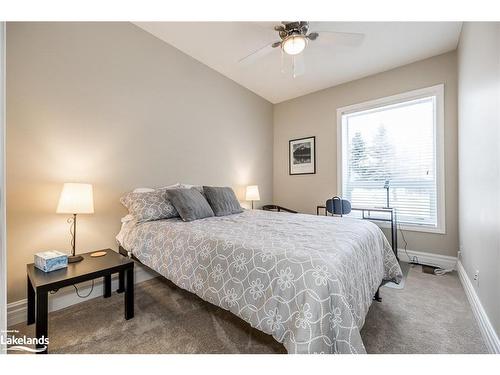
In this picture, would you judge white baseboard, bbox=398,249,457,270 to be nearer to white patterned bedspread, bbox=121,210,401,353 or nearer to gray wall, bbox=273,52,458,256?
gray wall, bbox=273,52,458,256

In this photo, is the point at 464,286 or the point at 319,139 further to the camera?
the point at 319,139

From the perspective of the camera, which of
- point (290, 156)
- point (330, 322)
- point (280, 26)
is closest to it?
point (330, 322)

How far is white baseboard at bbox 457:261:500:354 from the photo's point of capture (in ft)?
4.41

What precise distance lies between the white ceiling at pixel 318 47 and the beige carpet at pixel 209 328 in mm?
2588

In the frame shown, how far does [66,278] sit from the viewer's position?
1.43 metres

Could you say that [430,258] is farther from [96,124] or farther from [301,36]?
[96,124]

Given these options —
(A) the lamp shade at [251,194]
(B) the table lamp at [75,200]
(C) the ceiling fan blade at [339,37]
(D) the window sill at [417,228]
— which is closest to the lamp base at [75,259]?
(B) the table lamp at [75,200]

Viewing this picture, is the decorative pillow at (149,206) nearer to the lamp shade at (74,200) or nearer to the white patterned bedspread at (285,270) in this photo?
the white patterned bedspread at (285,270)

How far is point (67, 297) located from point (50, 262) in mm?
626

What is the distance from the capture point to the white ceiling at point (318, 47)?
7.79 ft
